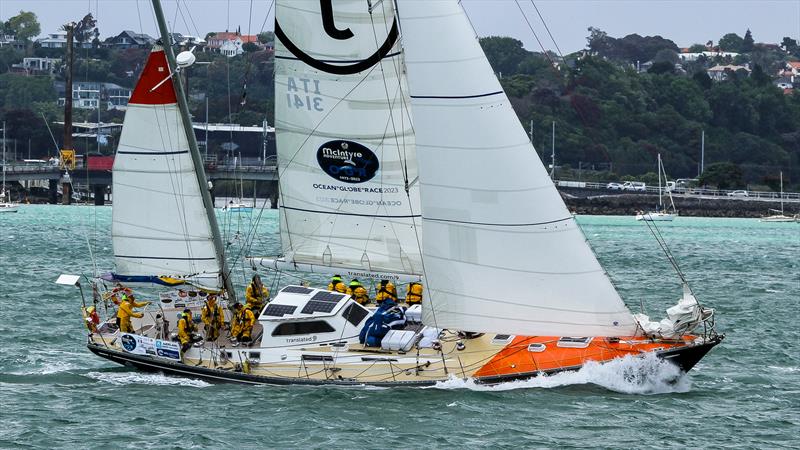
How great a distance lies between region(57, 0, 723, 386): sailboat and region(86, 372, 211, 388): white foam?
182mm

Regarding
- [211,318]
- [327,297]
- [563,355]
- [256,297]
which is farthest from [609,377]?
[211,318]

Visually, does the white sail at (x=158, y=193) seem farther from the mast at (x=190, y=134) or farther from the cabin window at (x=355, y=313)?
the cabin window at (x=355, y=313)

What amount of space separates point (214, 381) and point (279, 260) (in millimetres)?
3710

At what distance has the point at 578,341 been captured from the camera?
85.0 feet

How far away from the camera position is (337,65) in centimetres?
2891

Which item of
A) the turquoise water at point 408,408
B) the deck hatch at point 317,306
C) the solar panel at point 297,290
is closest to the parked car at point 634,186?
the turquoise water at point 408,408

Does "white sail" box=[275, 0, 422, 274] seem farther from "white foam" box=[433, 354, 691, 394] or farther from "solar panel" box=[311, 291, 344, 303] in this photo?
"white foam" box=[433, 354, 691, 394]

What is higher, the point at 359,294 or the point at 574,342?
the point at 359,294

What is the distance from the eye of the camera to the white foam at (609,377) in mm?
25375

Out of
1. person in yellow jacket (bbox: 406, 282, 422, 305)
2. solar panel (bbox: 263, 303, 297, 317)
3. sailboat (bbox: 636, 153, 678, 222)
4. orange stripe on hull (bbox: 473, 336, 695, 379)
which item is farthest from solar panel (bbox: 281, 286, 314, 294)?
sailboat (bbox: 636, 153, 678, 222)

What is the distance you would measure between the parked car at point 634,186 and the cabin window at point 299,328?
128m

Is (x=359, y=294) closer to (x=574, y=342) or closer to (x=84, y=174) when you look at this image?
(x=574, y=342)

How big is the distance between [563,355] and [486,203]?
3.26 metres

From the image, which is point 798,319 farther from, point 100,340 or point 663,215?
point 663,215
